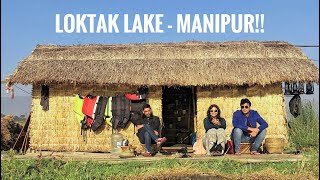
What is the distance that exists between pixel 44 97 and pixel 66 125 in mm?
835

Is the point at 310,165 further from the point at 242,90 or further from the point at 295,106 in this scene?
the point at 295,106

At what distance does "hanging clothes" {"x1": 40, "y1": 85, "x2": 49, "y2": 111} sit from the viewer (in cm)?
1150

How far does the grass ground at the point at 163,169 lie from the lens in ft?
26.6

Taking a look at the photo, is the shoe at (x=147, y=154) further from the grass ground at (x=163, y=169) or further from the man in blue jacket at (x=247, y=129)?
the man in blue jacket at (x=247, y=129)

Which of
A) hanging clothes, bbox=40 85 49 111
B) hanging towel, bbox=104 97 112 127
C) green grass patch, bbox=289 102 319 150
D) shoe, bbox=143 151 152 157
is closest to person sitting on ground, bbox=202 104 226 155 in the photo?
shoe, bbox=143 151 152 157

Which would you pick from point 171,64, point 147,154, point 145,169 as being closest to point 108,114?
point 171,64

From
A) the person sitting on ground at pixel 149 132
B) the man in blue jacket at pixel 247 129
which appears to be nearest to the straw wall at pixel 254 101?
the man in blue jacket at pixel 247 129

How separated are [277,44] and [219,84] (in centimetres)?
243

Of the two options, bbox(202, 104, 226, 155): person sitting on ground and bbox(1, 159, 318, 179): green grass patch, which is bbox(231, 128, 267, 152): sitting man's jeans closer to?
bbox(202, 104, 226, 155): person sitting on ground

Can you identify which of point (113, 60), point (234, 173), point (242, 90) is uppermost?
point (113, 60)

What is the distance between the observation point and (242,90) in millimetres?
11453

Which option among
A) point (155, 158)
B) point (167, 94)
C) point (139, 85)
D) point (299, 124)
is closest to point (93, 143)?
point (139, 85)

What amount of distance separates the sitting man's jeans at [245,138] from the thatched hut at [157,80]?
153 centimetres

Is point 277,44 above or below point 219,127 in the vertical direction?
above
